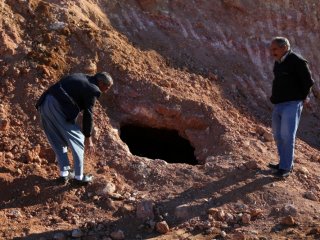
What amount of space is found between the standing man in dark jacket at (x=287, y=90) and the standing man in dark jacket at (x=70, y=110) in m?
1.76

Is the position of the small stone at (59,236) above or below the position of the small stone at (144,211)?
below

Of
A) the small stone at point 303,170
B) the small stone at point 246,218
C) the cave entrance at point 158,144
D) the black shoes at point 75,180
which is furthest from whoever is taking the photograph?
the cave entrance at point 158,144

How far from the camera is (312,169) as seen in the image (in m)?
5.90

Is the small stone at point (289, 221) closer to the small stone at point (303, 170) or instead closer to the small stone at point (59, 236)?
the small stone at point (303, 170)

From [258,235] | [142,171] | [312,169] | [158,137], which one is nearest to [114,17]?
[158,137]

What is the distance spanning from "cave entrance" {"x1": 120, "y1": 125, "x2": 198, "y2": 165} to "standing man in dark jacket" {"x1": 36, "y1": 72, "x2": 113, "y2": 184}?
1.69 m

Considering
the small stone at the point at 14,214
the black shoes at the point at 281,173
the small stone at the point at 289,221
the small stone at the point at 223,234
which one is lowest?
the small stone at the point at 14,214

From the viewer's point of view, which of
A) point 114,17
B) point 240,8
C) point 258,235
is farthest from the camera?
point 240,8

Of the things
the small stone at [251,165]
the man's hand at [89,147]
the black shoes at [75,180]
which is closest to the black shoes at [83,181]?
the black shoes at [75,180]

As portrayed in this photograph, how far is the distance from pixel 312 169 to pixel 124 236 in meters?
2.56

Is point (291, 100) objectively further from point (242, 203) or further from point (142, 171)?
point (142, 171)

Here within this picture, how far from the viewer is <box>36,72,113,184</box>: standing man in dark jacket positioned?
16.1ft

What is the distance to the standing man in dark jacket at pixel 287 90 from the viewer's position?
16.7 feet

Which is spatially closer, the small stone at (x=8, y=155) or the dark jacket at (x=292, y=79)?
the dark jacket at (x=292, y=79)
